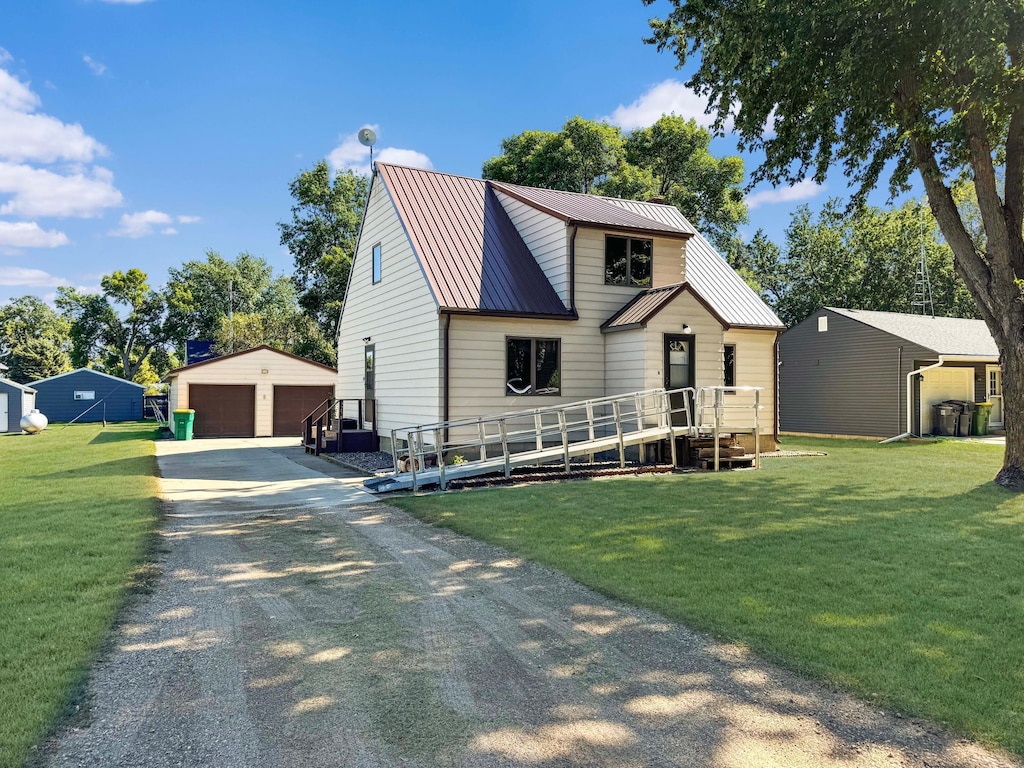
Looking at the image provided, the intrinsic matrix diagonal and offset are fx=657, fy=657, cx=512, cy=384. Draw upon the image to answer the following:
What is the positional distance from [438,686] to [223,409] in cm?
2585

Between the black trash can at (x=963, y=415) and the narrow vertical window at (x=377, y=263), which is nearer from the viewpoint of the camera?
the narrow vertical window at (x=377, y=263)

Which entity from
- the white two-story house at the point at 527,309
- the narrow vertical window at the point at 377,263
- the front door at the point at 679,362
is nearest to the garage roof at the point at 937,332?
the white two-story house at the point at 527,309

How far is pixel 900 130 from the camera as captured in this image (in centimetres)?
1264

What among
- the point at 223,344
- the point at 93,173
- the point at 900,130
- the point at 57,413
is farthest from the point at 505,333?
the point at 93,173

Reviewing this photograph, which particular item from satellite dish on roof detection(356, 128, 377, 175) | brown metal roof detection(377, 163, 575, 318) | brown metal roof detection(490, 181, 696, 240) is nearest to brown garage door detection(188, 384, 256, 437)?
satellite dish on roof detection(356, 128, 377, 175)

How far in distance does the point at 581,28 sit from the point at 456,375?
35.1 feet

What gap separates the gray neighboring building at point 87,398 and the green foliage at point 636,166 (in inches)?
1076

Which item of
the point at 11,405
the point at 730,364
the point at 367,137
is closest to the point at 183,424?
the point at 367,137

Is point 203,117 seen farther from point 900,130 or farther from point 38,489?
point 900,130

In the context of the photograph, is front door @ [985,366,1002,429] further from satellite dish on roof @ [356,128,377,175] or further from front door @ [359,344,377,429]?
satellite dish on roof @ [356,128,377,175]

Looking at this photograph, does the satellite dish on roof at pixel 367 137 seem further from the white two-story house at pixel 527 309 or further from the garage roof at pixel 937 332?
the garage roof at pixel 937 332

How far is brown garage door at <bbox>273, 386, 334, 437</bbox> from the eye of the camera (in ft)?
90.7

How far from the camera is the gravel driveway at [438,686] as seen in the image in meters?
3.17

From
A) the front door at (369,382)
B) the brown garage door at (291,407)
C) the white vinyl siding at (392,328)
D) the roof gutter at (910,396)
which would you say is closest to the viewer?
the white vinyl siding at (392,328)
